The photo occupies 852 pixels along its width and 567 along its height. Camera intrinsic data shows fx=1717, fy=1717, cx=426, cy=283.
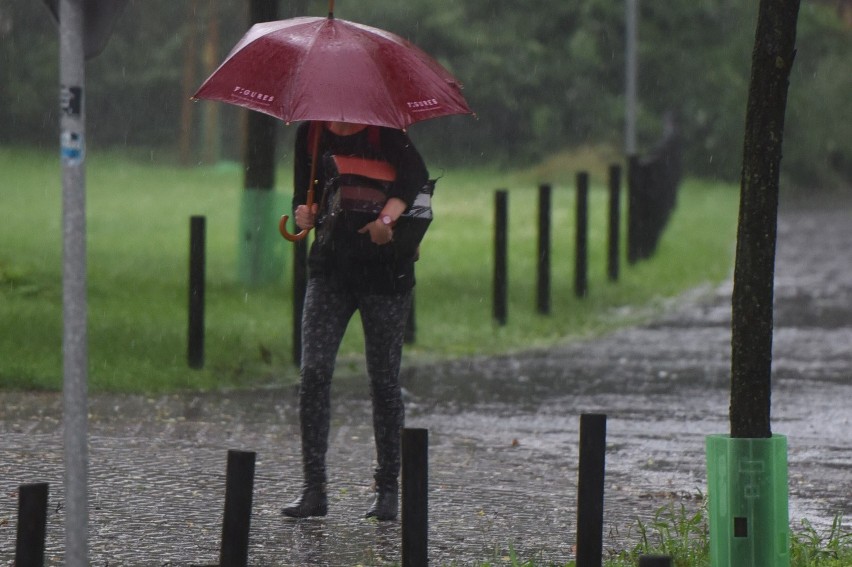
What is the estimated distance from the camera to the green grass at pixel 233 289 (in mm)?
11047

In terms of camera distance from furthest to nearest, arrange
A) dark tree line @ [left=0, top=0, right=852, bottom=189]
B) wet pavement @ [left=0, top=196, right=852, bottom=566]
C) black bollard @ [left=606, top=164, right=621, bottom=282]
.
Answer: dark tree line @ [left=0, top=0, right=852, bottom=189]
black bollard @ [left=606, top=164, right=621, bottom=282]
wet pavement @ [left=0, top=196, right=852, bottom=566]

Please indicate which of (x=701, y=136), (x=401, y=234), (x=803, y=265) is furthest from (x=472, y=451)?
(x=701, y=136)

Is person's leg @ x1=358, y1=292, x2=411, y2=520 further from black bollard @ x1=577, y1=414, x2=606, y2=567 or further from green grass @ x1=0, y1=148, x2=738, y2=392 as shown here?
green grass @ x1=0, y1=148, x2=738, y2=392

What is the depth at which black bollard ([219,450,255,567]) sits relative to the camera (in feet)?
16.8

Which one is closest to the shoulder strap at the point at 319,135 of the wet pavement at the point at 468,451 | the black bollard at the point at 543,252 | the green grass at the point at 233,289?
the wet pavement at the point at 468,451

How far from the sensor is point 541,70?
4366 centimetres

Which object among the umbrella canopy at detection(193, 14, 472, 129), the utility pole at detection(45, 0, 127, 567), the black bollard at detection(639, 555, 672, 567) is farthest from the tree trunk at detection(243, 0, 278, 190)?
the black bollard at detection(639, 555, 672, 567)

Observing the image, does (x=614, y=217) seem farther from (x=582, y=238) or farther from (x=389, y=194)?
(x=389, y=194)

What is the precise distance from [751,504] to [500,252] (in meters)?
8.26

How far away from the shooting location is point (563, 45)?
44312 mm

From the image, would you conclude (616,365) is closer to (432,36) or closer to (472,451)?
(472,451)

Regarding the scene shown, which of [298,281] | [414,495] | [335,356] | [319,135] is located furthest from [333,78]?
[298,281]

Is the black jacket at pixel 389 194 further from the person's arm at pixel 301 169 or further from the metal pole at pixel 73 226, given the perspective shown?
the metal pole at pixel 73 226

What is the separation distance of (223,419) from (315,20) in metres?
2.85
